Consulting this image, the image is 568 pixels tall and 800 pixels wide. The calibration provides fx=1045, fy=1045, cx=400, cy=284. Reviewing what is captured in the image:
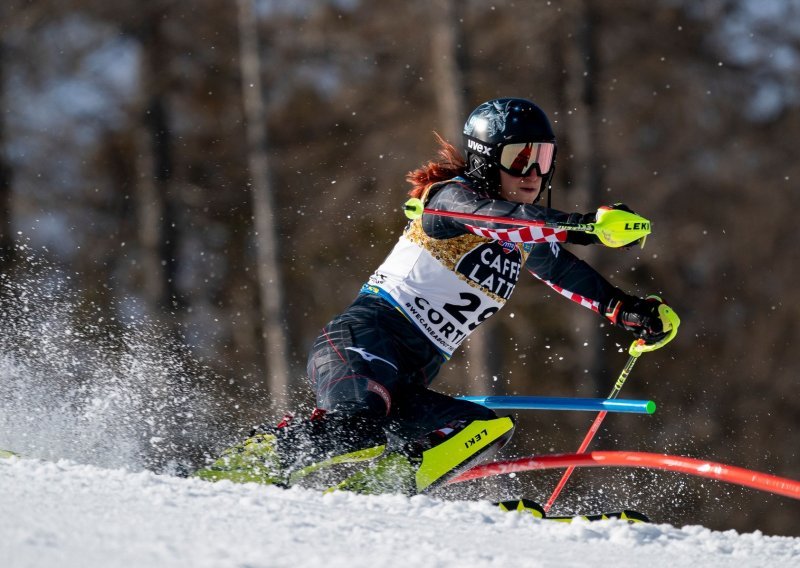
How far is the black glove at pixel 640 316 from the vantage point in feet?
15.1

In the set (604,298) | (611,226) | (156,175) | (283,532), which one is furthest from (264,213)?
(283,532)

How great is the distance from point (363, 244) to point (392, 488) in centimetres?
1335

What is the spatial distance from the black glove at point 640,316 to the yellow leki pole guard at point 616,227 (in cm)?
97

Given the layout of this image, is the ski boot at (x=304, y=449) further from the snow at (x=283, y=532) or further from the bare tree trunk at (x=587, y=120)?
the bare tree trunk at (x=587, y=120)

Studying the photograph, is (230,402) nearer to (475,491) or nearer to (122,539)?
(475,491)

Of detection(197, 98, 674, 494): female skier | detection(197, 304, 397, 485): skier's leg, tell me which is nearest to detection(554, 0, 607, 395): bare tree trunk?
detection(197, 98, 674, 494): female skier

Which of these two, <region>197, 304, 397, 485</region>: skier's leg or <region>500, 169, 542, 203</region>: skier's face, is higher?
<region>500, 169, 542, 203</region>: skier's face

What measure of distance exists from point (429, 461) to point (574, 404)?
0.80 meters

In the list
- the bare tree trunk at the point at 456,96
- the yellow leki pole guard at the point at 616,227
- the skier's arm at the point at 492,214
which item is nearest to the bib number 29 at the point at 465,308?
the skier's arm at the point at 492,214

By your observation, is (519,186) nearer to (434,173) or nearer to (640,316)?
(434,173)

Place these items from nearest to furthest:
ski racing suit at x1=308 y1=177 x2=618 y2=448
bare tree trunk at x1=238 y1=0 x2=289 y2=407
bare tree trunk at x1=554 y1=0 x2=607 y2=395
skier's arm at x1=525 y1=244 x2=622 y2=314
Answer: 1. ski racing suit at x1=308 y1=177 x2=618 y2=448
2. skier's arm at x1=525 y1=244 x2=622 y2=314
3. bare tree trunk at x1=554 y1=0 x2=607 y2=395
4. bare tree trunk at x1=238 y1=0 x2=289 y2=407

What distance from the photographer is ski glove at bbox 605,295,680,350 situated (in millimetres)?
4586

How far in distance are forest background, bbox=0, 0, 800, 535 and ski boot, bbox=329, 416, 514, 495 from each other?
8978 millimetres

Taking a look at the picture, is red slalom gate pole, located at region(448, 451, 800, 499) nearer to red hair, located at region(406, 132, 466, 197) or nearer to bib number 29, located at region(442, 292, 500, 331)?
bib number 29, located at region(442, 292, 500, 331)
